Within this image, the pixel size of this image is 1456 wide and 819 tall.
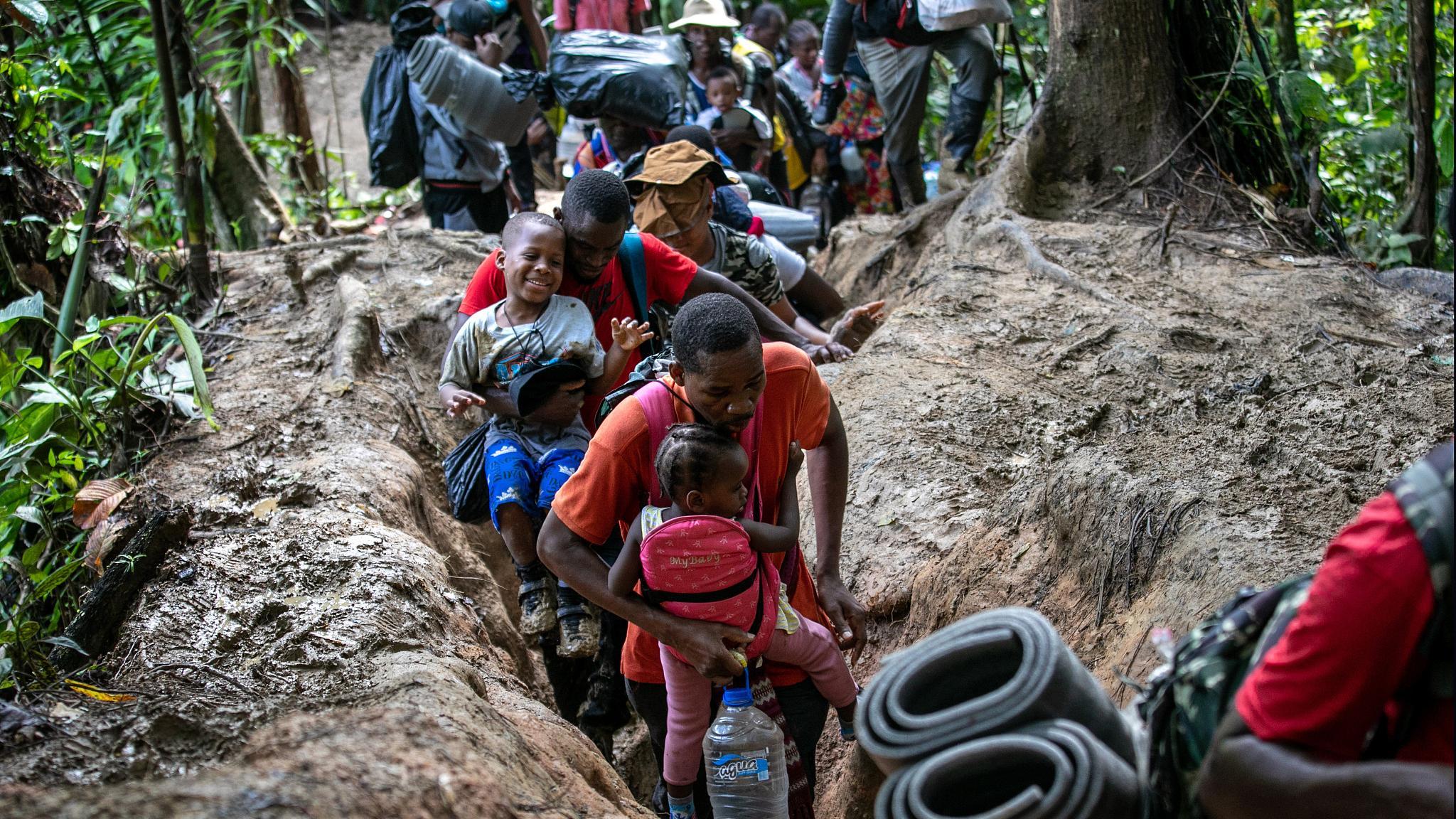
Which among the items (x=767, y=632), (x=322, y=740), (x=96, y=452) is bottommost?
(x=96, y=452)

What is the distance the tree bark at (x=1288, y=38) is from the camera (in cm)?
753

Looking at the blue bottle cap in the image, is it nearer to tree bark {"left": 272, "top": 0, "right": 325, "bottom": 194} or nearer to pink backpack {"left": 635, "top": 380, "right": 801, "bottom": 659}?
pink backpack {"left": 635, "top": 380, "right": 801, "bottom": 659}

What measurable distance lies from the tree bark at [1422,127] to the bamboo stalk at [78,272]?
6.49 metres

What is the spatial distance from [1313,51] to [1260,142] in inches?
152

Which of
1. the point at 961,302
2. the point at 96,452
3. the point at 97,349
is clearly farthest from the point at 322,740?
the point at 961,302

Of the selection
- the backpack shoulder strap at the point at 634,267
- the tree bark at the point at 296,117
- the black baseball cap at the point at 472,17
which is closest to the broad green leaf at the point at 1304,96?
the backpack shoulder strap at the point at 634,267

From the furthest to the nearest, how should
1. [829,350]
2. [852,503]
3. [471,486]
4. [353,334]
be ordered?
1. [353,334]
2. [829,350]
3. [852,503]
4. [471,486]

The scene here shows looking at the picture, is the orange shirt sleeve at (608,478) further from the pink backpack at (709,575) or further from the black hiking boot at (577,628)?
the black hiking boot at (577,628)

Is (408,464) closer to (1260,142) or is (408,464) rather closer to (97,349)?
(97,349)

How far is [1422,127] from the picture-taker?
619 cm

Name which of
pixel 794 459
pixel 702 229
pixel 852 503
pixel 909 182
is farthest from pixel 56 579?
pixel 909 182

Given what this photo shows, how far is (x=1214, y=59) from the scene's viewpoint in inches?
260

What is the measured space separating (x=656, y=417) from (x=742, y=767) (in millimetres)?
882

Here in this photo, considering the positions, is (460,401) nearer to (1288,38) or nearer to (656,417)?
(656,417)
